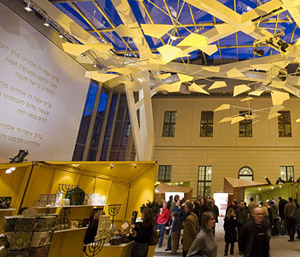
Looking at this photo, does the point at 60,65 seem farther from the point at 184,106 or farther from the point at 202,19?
the point at 184,106

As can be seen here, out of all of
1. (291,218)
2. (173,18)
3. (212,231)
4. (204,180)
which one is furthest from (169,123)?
(212,231)

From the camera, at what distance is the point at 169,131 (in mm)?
17797

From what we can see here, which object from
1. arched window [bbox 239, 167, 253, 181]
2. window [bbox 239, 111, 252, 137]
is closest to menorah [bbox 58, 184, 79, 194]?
arched window [bbox 239, 167, 253, 181]

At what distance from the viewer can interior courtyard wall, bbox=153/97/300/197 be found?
1533 cm

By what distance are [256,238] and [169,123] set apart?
49.9 feet

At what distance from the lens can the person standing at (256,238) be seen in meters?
2.86

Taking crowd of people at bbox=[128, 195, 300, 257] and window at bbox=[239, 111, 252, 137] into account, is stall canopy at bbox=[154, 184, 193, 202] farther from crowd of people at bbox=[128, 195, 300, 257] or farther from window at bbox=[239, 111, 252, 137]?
window at bbox=[239, 111, 252, 137]

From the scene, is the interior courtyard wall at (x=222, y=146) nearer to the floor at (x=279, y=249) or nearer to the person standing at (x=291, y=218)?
the person standing at (x=291, y=218)

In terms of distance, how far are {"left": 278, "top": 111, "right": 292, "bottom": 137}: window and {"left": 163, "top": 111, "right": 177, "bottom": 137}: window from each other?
7098 millimetres

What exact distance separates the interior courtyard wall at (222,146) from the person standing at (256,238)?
1291 cm

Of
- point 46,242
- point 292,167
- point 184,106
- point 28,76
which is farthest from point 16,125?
point 292,167

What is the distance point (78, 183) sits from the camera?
21.2ft

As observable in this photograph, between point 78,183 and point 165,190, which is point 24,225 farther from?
point 165,190

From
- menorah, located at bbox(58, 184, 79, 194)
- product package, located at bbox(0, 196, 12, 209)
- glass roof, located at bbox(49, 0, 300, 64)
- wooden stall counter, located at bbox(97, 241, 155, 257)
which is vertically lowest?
wooden stall counter, located at bbox(97, 241, 155, 257)
